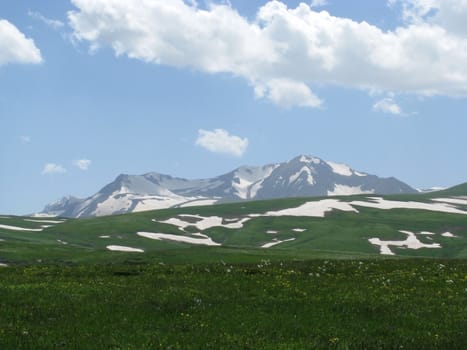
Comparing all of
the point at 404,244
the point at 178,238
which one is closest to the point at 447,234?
the point at 404,244

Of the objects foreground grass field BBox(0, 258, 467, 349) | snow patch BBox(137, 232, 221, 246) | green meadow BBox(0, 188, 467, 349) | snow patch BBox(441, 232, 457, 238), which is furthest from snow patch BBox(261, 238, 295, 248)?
foreground grass field BBox(0, 258, 467, 349)

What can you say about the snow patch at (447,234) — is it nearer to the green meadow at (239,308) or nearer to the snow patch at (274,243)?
the snow patch at (274,243)

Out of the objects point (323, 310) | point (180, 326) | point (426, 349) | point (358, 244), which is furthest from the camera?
point (358, 244)

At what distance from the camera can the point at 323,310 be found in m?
20.7

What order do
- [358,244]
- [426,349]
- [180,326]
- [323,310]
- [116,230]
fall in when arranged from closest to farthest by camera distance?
[426,349], [180,326], [323,310], [358,244], [116,230]

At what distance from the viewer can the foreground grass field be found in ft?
52.4

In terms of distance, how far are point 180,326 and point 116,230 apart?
160397mm

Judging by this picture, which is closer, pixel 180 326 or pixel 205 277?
pixel 180 326

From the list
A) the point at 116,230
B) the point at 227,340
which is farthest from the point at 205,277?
the point at 116,230

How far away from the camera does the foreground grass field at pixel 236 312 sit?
16.0 m

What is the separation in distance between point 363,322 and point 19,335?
11.3m

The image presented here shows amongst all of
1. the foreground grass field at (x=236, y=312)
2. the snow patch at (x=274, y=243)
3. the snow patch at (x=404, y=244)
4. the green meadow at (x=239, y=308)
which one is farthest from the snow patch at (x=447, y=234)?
the foreground grass field at (x=236, y=312)

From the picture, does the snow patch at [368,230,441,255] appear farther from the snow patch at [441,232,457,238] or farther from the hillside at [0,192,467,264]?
the snow patch at [441,232,457,238]

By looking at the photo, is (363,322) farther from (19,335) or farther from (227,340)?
(19,335)
